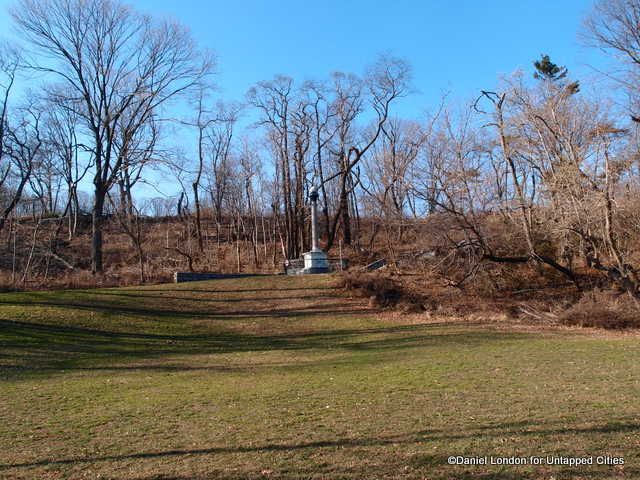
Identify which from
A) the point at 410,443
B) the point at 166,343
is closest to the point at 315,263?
the point at 166,343

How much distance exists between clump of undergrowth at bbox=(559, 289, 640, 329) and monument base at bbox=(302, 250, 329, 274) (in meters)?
12.8

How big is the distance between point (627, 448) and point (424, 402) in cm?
300

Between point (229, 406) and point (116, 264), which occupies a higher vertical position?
point (116, 264)

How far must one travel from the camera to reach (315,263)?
28.2 metres

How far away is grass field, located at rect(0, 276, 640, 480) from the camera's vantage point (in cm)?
515

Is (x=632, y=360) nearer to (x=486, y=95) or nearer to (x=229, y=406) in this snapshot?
(x=229, y=406)

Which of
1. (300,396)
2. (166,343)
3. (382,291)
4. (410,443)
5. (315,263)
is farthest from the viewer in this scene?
(315,263)

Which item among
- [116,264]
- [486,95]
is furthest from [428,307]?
[116,264]

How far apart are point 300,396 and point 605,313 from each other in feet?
42.3

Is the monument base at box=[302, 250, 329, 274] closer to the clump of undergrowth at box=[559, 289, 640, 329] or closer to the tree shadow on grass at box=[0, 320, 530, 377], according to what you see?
the tree shadow on grass at box=[0, 320, 530, 377]

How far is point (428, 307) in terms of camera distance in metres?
21.2

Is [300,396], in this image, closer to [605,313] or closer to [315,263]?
[605,313]

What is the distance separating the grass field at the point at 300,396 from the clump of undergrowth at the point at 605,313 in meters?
1.43

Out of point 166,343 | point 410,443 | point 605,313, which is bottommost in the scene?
point 166,343
